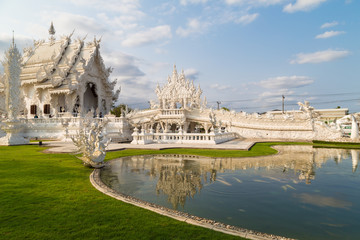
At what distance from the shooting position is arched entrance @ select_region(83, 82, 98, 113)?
101 ft

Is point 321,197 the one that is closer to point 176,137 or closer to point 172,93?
point 176,137

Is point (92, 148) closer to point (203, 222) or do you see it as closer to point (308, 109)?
point (203, 222)

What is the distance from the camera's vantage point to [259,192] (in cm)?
528

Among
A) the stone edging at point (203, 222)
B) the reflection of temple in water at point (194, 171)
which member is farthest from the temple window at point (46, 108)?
the stone edging at point (203, 222)

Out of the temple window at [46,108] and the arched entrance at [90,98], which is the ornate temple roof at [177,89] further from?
the temple window at [46,108]

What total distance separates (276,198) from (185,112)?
1919 centimetres

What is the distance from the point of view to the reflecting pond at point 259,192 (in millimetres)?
3653

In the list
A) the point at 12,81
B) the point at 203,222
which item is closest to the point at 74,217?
the point at 203,222

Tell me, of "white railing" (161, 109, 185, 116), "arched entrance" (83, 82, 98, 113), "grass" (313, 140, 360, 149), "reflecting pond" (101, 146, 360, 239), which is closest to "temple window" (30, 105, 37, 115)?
"arched entrance" (83, 82, 98, 113)

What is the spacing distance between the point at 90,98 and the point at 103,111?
288cm

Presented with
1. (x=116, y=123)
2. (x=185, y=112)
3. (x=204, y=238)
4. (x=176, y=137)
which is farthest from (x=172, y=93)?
(x=204, y=238)

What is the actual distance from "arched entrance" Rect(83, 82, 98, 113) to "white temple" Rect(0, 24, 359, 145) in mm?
143

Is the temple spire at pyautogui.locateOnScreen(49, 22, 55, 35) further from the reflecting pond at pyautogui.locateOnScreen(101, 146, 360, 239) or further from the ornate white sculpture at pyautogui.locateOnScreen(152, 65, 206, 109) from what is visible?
the reflecting pond at pyautogui.locateOnScreen(101, 146, 360, 239)

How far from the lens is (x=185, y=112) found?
78.2 feet
